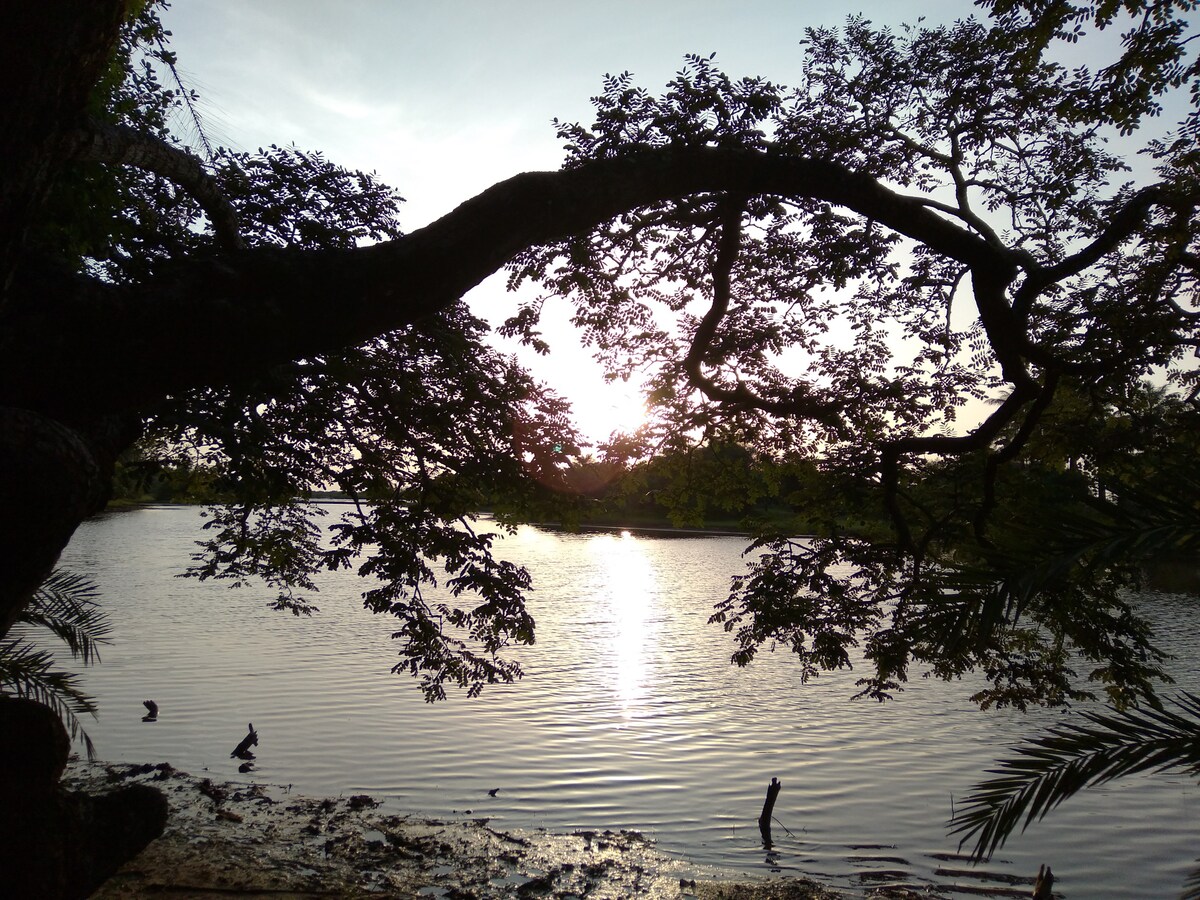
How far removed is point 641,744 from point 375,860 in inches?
235

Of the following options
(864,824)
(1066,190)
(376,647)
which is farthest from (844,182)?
(376,647)

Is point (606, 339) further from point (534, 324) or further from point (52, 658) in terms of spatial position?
point (52, 658)

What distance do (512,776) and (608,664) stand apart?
8.49m

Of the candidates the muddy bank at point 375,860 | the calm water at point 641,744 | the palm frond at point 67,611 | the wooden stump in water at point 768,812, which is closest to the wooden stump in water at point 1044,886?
the calm water at point 641,744

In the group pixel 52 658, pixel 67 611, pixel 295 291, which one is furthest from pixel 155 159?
pixel 52 658

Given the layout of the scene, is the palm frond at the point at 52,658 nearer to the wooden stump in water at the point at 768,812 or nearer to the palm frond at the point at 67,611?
the palm frond at the point at 67,611

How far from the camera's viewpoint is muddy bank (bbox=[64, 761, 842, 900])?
7.68 meters

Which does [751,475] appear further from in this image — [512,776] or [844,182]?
[512,776]

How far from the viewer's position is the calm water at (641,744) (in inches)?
389

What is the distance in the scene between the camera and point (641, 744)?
44.8 feet

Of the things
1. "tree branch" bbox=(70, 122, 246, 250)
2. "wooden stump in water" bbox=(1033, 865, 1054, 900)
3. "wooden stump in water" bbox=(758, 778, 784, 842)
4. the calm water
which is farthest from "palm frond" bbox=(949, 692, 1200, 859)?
"wooden stump in water" bbox=(758, 778, 784, 842)

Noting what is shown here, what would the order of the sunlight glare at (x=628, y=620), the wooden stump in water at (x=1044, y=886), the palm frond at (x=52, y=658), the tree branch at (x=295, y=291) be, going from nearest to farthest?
the tree branch at (x=295, y=291) → the palm frond at (x=52, y=658) → the wooden stump in water at (x=1044, y=886) → the sunlight glare at (x=628, y=620)

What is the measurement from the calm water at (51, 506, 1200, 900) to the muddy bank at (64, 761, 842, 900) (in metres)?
0.66

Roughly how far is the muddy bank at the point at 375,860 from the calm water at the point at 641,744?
0.66 m
